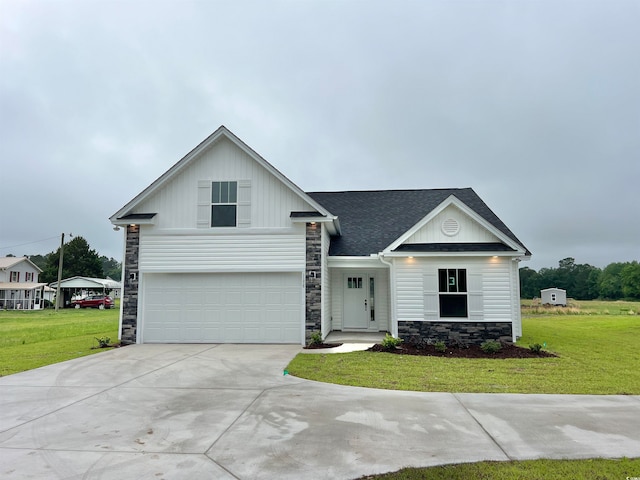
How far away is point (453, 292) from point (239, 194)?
764 cm

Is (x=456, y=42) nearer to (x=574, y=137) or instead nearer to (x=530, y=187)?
(x=574, y=137)

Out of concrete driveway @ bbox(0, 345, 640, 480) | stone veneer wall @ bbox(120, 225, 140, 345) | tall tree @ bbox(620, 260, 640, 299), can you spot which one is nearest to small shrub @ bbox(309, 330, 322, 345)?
concrete driveway @ bbox(0, 345, 640, 480)

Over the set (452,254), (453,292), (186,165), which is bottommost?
(453,292)

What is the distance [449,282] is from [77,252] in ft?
165

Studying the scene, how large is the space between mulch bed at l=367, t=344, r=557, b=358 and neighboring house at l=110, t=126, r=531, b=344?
0.70 metres

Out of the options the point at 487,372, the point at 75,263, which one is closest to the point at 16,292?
the point at 75,263

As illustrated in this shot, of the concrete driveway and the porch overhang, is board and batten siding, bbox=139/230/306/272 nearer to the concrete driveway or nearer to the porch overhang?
the porch overhang

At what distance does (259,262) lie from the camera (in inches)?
487

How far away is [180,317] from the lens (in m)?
12.6

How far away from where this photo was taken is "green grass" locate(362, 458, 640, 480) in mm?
3486

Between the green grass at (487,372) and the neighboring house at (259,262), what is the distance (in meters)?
2.19

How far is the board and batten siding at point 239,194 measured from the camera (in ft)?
41.2

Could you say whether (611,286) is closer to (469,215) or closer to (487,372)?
(469,215)

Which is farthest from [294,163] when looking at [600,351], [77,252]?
[77,252]
